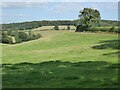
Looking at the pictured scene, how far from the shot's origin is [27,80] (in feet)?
59.4

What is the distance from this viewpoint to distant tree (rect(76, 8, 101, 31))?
100312 millimetres

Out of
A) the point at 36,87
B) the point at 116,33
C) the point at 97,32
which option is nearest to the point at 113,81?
the point at 36,87

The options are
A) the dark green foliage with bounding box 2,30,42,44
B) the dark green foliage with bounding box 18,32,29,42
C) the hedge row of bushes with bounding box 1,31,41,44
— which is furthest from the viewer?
the dark green foliage with bounding box 18,32,29,42

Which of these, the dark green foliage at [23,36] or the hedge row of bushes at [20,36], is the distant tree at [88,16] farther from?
the dark green foliage at [23,36]

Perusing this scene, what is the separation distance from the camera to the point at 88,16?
101 metres

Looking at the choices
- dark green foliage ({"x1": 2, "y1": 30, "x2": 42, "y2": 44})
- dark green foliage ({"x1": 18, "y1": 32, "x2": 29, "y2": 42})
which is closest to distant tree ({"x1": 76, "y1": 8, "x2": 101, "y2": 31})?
dark green foliage ({"x1": 2, "y1": 30, "x2": 42, "y2": 44})

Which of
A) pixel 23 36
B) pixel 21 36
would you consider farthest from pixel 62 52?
pixel 23 36

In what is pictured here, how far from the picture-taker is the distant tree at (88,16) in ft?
329

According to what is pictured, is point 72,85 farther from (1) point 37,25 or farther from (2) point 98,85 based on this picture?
(1) point 37,25

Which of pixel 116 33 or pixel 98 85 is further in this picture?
pixel 116 33

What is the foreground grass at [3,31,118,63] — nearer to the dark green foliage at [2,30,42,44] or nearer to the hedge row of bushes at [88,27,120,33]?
the hedge row of bushes at [88,27,120,33]

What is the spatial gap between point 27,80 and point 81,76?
10.3 ft

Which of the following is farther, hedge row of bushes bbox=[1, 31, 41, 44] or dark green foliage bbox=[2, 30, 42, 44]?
dark green foliage bbox=[2, 30, 42, 44]

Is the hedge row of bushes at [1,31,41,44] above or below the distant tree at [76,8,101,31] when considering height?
below
